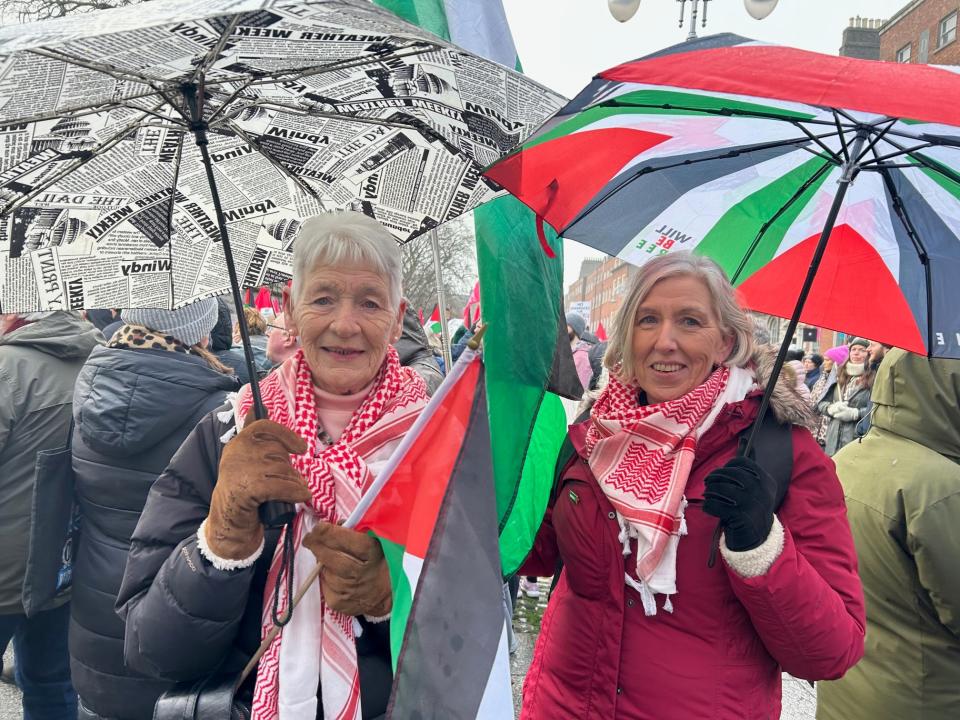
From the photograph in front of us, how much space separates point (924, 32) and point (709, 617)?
39.8m

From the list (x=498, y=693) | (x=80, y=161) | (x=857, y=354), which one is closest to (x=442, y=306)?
(x=80, y=161)

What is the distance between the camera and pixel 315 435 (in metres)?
1.80

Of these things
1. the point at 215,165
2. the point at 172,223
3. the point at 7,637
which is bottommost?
the point at 7,637

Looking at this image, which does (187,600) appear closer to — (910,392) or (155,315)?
(155,315)

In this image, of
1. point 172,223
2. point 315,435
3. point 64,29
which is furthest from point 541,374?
point 64,29

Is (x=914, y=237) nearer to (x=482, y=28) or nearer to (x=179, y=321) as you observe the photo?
(x=482, y=28)

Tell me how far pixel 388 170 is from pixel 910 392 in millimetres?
1900

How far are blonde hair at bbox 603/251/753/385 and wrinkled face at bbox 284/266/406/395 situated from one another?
2.29ft

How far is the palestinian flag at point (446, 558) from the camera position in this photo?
1.48 meters

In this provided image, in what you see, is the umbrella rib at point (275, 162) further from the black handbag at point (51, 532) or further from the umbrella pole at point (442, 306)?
the black handbag at point (51, 532)

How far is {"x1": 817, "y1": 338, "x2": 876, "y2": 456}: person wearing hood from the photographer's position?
812 cm

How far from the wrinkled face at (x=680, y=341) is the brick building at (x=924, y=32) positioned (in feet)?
109

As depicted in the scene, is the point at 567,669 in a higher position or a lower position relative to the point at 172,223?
lower

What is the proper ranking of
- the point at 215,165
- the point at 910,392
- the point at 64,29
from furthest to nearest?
1. the point at 910,392
2. the point at 215,165
3. the point at 64,29
